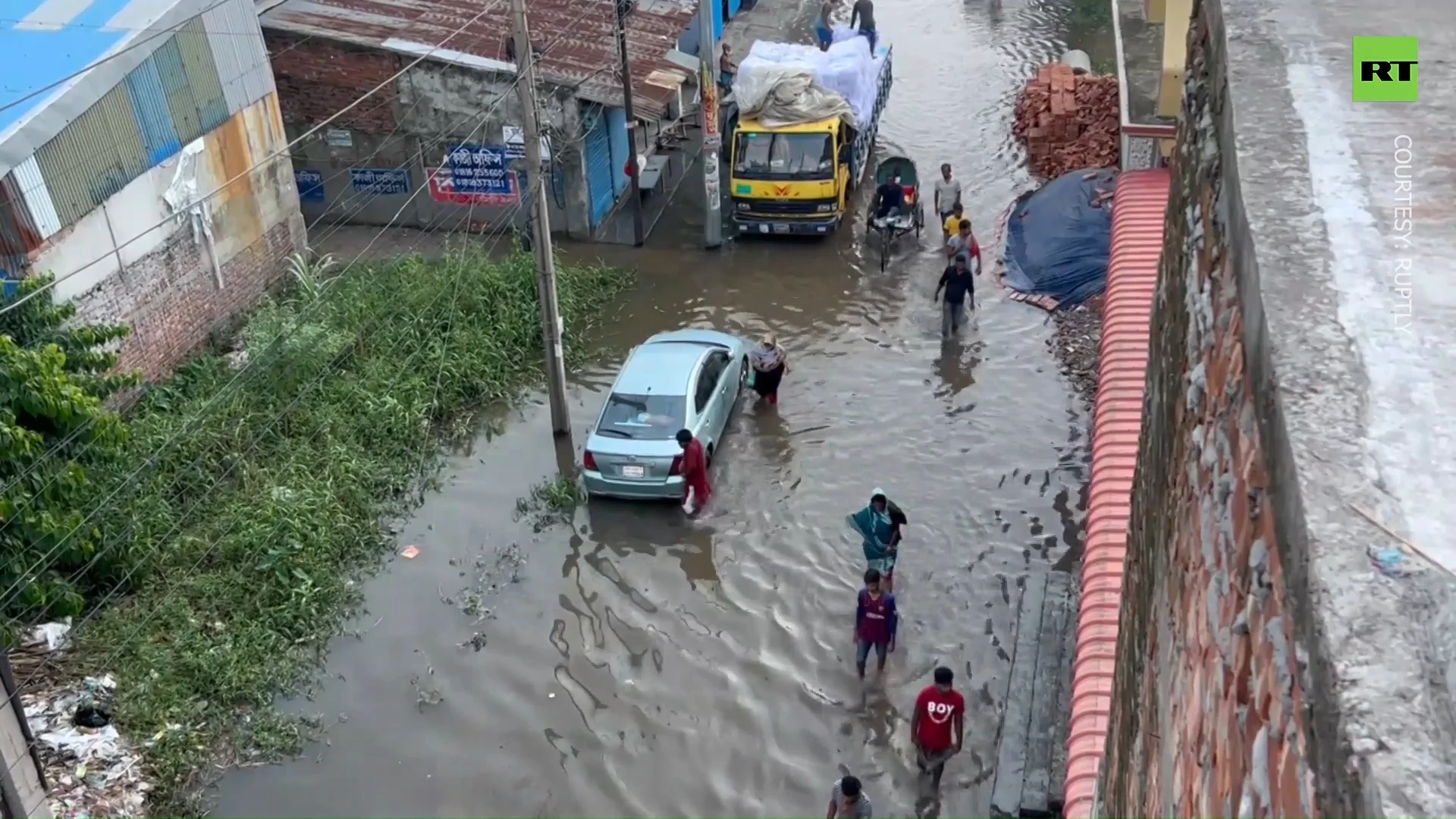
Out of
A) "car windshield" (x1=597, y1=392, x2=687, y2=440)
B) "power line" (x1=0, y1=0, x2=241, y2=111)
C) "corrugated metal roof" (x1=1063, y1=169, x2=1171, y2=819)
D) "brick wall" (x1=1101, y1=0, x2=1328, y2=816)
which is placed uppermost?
"brick wall" (x1=1101, y1=0, x2=1328, y2=816)

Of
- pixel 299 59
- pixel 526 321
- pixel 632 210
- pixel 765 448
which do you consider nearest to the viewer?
pixel 765 448

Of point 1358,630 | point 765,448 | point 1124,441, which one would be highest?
point 1358,630

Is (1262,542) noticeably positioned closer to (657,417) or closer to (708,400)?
(657,417)

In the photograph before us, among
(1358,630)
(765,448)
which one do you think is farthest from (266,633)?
(1358,630)

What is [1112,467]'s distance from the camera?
8.50 metres

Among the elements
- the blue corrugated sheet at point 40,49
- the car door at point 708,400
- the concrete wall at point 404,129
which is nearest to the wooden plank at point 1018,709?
the car door at point 708,400

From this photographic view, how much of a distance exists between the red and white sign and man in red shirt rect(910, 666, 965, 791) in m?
12.1

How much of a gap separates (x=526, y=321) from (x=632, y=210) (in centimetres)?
477

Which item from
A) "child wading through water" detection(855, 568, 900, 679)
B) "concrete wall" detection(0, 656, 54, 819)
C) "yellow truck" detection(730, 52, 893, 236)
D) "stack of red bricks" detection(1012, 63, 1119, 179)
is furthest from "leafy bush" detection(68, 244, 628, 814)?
"stack of red bricks" detection(1012, 63, 1119, 179)

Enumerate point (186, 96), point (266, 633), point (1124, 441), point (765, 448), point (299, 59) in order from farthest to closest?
point (299, 59) → point (186, 96) → point (765, 448) → point (266, 633) → point (1124, 441)

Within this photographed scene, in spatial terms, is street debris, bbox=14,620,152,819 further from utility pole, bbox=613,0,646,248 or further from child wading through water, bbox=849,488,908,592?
utility pole, bbox=613,0,646,248

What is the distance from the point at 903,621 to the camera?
416 inches

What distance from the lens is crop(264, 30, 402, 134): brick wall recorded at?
17656mm

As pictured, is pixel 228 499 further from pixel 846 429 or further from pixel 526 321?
pixel 846 429
